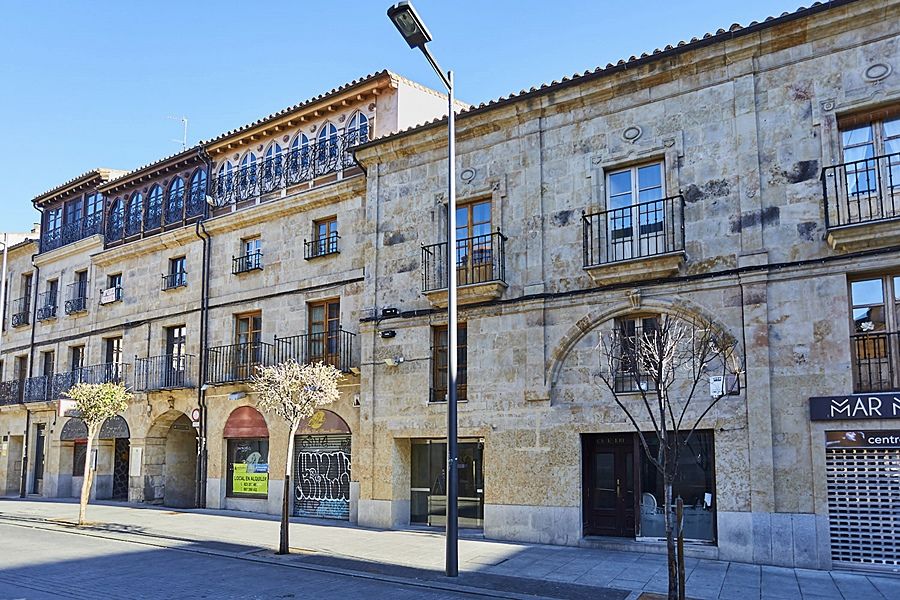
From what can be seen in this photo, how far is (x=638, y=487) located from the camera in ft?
46.1

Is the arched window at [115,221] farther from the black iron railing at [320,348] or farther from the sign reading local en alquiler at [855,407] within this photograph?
the sign reading local en alquiler at [855,407]

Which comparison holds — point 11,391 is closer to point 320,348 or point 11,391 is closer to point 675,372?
point 320,348

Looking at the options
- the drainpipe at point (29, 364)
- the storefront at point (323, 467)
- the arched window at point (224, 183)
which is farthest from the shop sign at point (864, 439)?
the drainpipe at point (29, 364)

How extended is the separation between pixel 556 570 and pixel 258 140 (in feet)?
50.7

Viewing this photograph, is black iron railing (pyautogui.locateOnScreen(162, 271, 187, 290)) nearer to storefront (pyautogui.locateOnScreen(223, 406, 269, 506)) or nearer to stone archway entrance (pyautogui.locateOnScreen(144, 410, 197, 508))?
stone archway entrance (pyautogui.locateOnScreen(144, 410, 197, 508))

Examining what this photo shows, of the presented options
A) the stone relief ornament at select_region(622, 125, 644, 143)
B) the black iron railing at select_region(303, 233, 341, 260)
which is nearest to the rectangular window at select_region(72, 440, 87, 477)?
the black iron railing at select_region(303, 233, 341, 260)

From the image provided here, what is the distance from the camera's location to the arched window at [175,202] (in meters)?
24.0

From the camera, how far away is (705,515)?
13391 millimetres

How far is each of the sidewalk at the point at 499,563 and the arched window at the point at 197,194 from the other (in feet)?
31.5

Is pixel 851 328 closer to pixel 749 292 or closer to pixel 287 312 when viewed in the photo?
pixel 749 292

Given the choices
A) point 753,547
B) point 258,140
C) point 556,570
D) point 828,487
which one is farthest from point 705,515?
point 258,140

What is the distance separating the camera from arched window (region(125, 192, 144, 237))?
83.2 ft

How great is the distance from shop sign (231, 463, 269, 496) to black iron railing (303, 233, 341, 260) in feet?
19.7

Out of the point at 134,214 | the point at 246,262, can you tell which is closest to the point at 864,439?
the point at 246,262
